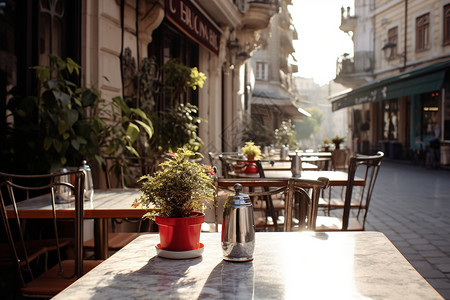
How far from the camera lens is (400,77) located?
733 inches

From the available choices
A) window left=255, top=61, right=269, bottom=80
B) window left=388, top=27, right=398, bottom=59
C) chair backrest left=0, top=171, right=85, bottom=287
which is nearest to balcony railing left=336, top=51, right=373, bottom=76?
window left=388, top=27, right=398, bottom=59

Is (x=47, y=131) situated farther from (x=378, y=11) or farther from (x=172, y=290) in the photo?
(x=378, y=11)

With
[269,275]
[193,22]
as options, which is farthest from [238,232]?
[193,22]

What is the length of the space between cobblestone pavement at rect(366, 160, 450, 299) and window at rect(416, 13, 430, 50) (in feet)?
38.5

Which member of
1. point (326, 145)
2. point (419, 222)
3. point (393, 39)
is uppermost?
point (393, 39)

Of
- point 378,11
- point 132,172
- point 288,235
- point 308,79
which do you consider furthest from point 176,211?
point 308,79

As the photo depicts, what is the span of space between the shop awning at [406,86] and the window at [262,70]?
316 inches

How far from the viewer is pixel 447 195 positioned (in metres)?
10.1

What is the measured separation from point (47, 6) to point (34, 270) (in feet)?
7.90

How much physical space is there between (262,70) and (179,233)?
30.7 m

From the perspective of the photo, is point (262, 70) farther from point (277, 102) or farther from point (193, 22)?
point (193, 22)

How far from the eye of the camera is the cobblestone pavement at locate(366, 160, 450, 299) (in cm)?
452

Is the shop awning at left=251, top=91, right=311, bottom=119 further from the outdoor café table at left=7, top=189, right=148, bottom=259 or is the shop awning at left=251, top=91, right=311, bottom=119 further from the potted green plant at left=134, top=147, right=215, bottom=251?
the potted green plant at left=134, top=147, right=215, bottom=251

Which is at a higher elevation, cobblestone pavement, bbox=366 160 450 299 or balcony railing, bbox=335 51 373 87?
balcony railing, bbox=335 51 373 87
